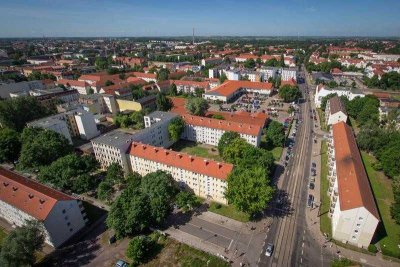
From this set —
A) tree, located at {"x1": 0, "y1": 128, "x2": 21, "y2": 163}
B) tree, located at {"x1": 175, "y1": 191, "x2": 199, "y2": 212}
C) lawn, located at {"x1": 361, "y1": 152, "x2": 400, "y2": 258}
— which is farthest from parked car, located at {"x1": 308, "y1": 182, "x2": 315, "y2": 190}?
tree, located at {"x1": 0, "y1": 128, "x2": 21, "y2": 163}

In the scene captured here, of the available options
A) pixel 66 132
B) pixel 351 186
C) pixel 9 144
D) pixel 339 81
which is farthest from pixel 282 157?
pixel 339 81

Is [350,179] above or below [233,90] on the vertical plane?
above

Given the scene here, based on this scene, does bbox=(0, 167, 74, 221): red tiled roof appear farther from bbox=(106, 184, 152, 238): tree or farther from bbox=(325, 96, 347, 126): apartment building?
bbox=(325, 96, 347, 126): apartment building

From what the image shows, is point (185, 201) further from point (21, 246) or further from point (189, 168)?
point (21, 246)

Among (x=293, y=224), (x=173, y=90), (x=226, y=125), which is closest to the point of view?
(x=293, y=224)

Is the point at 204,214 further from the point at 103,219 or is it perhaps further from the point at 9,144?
the point at 9,144

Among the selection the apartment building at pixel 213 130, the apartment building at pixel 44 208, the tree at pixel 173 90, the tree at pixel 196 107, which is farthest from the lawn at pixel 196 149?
the tree at pixel 173 90

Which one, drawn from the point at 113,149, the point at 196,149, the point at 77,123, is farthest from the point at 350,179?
the point at 77,123
